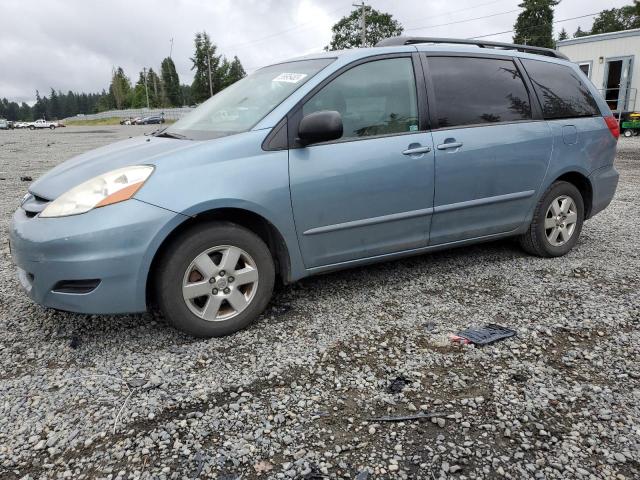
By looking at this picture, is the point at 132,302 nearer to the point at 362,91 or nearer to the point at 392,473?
the point at 392,473

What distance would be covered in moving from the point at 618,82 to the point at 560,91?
17.7m

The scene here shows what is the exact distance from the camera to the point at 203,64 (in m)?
73.1

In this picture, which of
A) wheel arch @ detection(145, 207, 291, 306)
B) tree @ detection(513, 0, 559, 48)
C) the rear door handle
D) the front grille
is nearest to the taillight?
the rear door handle

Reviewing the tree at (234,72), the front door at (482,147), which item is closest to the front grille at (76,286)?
the front door at (482,147)

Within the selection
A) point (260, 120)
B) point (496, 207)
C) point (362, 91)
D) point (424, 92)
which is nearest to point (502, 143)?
point (496, 207)

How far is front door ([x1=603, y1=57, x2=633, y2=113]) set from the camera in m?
18.4

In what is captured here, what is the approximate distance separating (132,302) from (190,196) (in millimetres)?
685

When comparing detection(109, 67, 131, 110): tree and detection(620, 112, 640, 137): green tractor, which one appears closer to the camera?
detection(620, 112, 640, 137): green tractor

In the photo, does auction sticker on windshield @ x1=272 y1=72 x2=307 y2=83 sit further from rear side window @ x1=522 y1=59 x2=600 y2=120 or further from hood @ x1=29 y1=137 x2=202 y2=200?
rear side window @ x1=522 y1=59 x2=600 y2=120

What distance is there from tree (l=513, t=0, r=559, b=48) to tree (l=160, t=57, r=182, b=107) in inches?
2270

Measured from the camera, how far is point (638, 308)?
3.51 meters

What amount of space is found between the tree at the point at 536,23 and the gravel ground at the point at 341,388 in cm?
6603

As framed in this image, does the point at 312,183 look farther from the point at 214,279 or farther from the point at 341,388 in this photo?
the point at 341,388

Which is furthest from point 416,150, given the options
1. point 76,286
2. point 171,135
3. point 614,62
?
point 614,62
